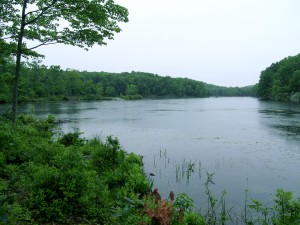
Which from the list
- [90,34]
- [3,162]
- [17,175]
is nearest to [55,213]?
[17,175]

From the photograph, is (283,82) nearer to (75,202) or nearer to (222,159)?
(222,159)

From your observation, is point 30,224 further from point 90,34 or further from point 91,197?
point 90,34

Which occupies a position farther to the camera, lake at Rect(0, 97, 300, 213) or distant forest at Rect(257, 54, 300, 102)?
distant forest at Rect(257, 54, 300, 102)

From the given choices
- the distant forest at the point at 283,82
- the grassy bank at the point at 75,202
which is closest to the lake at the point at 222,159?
the grassy bank at the point at 75,202

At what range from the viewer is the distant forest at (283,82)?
346 ft

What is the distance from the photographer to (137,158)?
16.8 m

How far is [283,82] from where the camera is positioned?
121250mm

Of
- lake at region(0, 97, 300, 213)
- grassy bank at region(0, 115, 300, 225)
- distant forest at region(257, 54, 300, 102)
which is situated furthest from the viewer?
distant forest at region(257, 54, 300, 102)

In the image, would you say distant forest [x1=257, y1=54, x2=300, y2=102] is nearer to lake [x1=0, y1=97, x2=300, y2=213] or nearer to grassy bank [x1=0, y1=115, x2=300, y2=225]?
lake [x1=0, y1=97, x2=300, y2=213]

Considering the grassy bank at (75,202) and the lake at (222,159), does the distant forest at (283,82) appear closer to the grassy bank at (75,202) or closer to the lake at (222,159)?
the lake at (222,159)

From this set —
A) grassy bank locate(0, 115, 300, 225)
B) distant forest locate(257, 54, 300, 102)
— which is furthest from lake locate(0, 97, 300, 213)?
distant forest locate(257, 54, 300, 102)

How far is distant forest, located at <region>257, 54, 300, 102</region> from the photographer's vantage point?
10539 centimetres

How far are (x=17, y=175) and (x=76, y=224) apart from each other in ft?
10.6

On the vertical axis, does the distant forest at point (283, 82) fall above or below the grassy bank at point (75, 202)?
above
